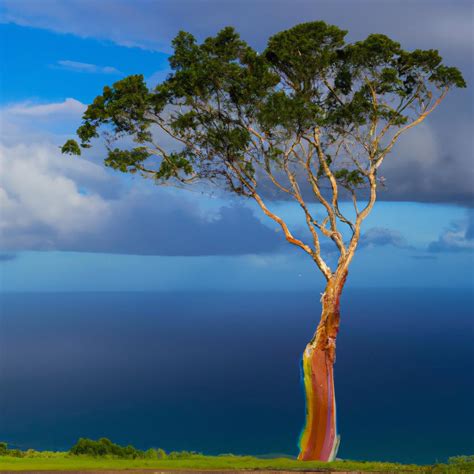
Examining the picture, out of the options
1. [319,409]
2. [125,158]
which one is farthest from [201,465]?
[125,158]

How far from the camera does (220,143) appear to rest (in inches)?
835

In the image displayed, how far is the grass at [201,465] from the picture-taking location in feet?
46.1

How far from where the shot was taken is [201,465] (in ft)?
48.8

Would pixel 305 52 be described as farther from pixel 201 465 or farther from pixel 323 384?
pixel 201 465

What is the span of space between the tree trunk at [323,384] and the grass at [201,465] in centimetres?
381

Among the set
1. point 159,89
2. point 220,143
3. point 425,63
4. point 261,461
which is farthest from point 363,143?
point 261,461

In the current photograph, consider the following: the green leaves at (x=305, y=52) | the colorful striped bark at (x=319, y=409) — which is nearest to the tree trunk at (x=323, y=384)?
the colorful striped bark at (x=319, y=409)

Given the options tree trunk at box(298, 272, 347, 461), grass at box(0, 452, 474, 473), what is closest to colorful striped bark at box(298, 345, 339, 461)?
tree trunk at box(298, 272, 347, 461)

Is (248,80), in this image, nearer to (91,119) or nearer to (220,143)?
(220,143)

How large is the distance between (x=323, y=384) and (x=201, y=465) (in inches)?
236

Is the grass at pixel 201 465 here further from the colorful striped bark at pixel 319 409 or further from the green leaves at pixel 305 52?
the green leaves at pixel 305 52

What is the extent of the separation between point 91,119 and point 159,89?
7.80 feet

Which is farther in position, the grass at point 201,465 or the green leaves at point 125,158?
the green leaves at point 125,158

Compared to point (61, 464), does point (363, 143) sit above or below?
above
